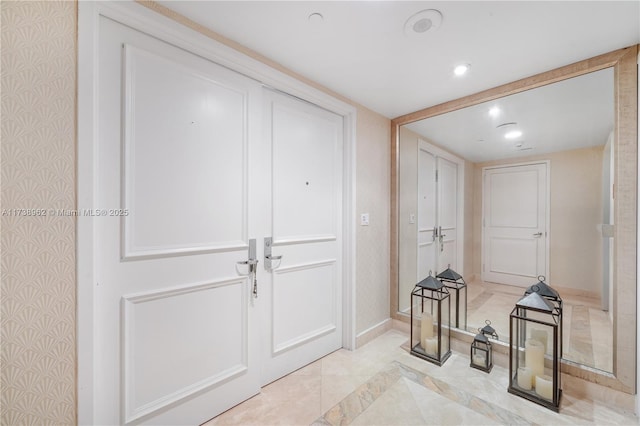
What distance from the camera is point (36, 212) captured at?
1.07 meters

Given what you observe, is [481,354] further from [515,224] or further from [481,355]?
[515,224]

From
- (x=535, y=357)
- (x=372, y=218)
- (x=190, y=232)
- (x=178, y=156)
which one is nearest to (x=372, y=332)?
(x=372, y=218)

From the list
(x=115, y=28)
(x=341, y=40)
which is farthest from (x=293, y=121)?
(x=115, y=28)

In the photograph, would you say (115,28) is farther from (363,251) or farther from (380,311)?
(380,311)

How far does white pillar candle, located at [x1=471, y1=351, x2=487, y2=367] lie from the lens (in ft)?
6.88

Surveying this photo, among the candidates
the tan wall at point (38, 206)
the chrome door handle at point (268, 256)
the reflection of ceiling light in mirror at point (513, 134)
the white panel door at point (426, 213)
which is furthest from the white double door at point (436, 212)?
the tan wall at point (38, 206)

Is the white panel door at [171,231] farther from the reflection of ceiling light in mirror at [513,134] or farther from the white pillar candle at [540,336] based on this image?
the reflection of ceiling light in mirror at [513,134]

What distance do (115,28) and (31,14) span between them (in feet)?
0.93

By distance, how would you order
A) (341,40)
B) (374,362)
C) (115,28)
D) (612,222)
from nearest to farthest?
(115,28) < (341,40) < (612,222) < (374,362)

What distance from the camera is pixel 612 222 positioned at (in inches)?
68.5

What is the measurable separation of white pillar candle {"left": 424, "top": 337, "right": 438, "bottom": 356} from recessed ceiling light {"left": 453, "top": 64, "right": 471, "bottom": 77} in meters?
2.13

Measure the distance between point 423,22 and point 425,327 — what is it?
7.43 ft

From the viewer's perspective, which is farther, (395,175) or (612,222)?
(395,175)

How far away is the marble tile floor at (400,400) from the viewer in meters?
1.57
